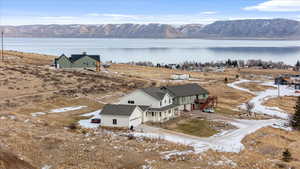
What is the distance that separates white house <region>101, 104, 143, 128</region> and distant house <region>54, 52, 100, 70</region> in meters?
61.8

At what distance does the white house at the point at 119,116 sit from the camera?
149 feet

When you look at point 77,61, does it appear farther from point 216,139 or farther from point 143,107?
point 216,139

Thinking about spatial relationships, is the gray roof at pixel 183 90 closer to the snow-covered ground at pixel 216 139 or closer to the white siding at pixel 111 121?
the snow-covered ground at pixel 216 139

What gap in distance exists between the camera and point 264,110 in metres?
69.1

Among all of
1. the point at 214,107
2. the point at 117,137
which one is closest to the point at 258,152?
the point at 117,137

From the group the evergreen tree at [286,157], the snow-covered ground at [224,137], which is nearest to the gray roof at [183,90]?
the snow-covered ground at [224,137]

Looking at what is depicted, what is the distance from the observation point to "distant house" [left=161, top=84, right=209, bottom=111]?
193ft

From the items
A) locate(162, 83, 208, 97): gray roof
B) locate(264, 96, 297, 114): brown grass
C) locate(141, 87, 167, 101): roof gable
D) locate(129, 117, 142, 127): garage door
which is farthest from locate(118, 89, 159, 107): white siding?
locate(264, 96, 297, 114): brown grass

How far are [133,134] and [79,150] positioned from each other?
29.1ft

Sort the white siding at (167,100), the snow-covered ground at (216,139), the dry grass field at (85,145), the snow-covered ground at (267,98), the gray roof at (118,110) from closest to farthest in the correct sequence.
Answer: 1. the dry grass field at (85,145)
2. the snow-covered ground at (216,139)
3. the gray roof at (118,110)
4. the white siding at (167,100)
5. the snow-covered ground at (267,98)

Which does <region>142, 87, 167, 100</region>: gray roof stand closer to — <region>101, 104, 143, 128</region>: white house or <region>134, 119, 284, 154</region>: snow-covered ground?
<region>101, 104, 143, 128</region>: white house

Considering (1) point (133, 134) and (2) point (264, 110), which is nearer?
(1) point (133, 134)

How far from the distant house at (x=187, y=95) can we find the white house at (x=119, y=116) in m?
12.7

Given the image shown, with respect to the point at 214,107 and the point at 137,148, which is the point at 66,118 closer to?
the point at 137,148
